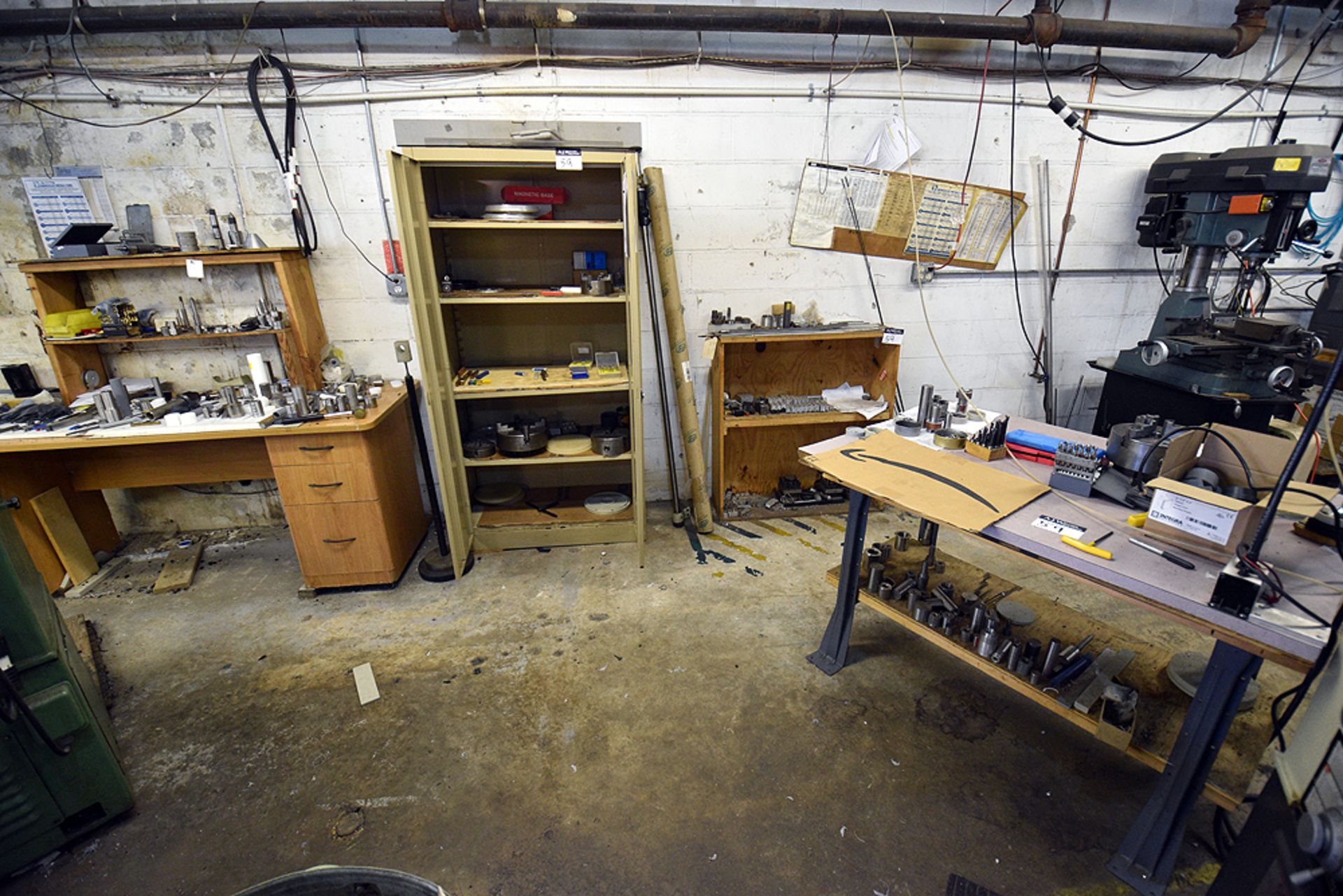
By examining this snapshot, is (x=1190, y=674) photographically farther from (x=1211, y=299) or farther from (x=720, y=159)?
(x=720, y=159)

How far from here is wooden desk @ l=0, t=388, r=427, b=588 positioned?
220 cm

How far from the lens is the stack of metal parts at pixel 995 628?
152cm

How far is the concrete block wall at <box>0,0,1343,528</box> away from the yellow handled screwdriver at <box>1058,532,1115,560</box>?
6.24 feet

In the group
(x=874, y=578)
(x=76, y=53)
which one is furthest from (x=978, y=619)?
(x=76, y=53)

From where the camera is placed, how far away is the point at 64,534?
2.54 metres

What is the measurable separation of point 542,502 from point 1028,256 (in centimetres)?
297

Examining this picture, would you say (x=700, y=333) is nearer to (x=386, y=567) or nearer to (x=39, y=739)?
(x=386, y=567)

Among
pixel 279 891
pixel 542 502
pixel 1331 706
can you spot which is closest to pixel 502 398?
pixel 542 502

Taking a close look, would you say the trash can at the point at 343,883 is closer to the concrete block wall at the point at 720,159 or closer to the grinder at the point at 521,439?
the grinder at the point at 521,439

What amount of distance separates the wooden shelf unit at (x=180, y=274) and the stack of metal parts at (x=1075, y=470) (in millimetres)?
2972

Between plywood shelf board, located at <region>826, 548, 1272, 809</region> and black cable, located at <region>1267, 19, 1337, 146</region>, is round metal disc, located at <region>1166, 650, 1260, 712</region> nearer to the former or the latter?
plywood shelf board, located at <region>826, 548, 1272, 809</region>

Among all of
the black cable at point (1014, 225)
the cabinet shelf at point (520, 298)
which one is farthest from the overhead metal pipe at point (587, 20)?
the cabinet shelf at point (520, 298)

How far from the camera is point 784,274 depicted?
290 cm

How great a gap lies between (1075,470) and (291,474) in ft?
8.96
